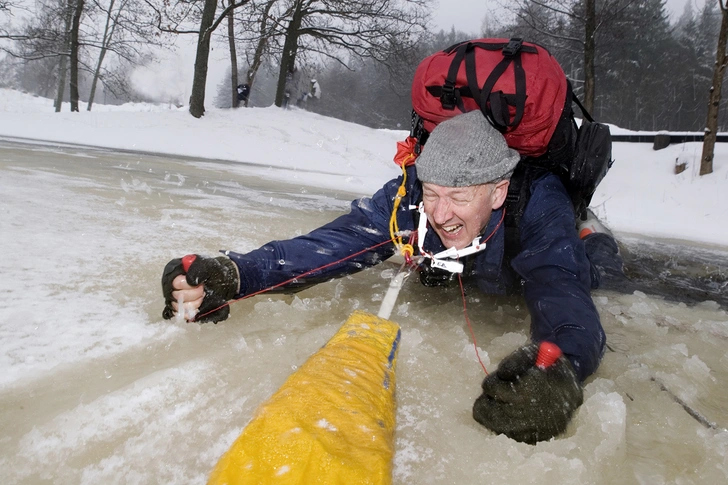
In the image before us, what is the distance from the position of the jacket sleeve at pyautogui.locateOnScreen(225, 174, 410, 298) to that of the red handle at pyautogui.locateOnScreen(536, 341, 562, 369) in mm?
1077

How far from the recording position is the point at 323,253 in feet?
7.02

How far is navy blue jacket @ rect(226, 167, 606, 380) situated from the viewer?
1.63 meters

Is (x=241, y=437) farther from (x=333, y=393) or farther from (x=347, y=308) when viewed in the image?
(x=347, y=308)

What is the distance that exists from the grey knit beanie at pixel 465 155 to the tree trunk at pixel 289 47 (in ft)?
51.5

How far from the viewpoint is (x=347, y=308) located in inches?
89.2

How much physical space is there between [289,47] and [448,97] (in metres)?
15.9

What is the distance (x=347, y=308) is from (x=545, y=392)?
3.80ft

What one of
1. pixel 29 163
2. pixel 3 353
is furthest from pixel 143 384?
pixel 29 163

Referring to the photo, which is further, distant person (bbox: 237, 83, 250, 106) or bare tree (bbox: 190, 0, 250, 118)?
distant person (bbox: 237, 83, 250, 106)

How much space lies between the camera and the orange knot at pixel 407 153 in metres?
2.28

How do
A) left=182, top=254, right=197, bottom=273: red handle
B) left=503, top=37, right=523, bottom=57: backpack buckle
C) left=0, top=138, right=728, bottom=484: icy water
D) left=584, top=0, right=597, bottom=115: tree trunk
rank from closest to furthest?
1. left=0, top=138, right=728, bottom=484: icy water
2. left=182, top=254, right=197, bottom=273: red handle
3. left=503, top=37, right=523, bottom=57: backpack buckle
4. left=584, top=0, right=597, bottom=115: tree trunk

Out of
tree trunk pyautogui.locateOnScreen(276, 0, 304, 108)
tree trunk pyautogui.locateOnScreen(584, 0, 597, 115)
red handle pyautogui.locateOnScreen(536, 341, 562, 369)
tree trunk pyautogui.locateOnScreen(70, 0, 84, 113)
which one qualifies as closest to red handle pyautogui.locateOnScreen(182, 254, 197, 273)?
red handle pyautogui.locateOnScreen(536, 341, 562, 369)

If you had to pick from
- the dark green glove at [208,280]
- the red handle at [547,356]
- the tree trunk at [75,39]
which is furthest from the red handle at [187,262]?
the tree trunk at [75,39]

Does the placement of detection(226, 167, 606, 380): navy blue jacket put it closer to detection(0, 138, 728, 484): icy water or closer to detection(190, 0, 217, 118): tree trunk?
detection(0, 138, 728, 484): icy water
